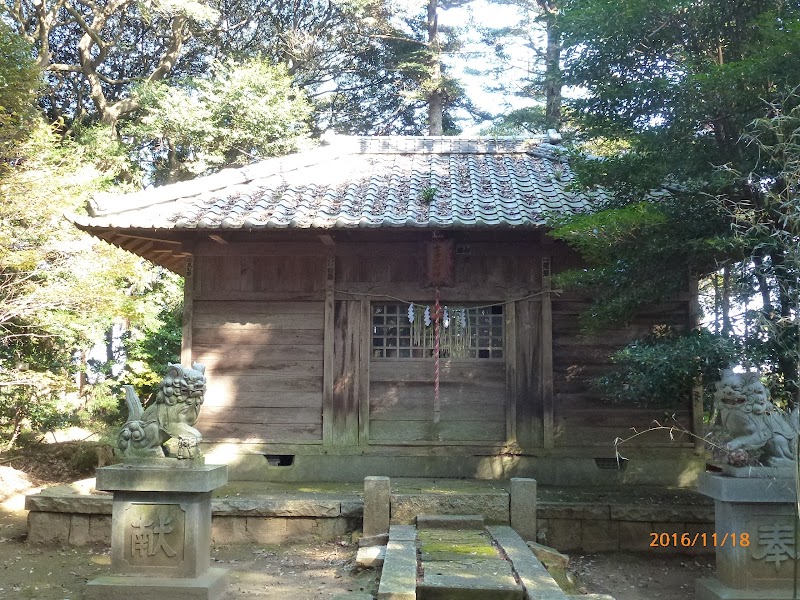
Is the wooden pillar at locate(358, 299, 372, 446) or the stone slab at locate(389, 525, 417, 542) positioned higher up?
the wooden pillar at locate(358, 299, 372, 446)

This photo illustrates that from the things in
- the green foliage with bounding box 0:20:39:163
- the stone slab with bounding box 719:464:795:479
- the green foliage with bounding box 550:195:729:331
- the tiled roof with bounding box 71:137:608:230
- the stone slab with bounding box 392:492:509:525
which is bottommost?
the stone slab with bounding box 392:492:509:525

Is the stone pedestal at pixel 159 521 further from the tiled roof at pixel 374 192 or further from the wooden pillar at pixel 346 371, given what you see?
the tiled roof at pixel 374 192

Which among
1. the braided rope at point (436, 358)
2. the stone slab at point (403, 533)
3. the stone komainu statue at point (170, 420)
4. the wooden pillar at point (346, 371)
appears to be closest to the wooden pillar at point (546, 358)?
the braided rope at point (436, 358)

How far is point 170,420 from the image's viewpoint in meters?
5.81

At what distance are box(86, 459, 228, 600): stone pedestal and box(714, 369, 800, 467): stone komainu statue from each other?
15.4 feet

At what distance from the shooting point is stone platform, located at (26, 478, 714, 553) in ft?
24.1

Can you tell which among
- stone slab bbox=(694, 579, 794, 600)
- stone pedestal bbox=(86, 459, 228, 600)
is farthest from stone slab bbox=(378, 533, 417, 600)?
stone slab bbox=(694, 579, 794, 600)

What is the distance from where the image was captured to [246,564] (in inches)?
276

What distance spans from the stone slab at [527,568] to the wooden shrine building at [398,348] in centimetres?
235

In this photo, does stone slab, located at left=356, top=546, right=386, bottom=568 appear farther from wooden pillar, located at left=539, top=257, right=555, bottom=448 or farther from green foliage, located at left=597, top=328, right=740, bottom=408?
wooden pillar, located at left=539, top=257, right=555, bottom=448

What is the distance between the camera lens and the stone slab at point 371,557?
632 centimetres

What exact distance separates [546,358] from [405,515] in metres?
3.24

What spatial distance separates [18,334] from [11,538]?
4780 mm

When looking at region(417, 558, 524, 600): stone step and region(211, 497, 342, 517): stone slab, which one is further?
region(211, 497, 342, 517): stone slab
